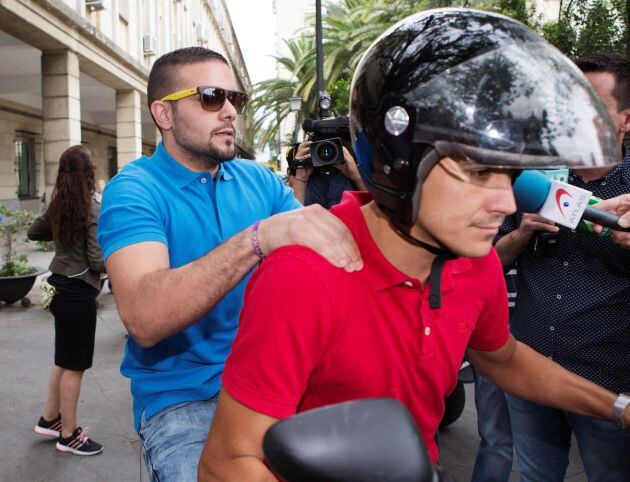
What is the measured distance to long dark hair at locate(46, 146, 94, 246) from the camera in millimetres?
4738

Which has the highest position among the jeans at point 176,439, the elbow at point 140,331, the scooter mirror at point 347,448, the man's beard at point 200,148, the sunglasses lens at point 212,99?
the sunglasses lens at point 212,99

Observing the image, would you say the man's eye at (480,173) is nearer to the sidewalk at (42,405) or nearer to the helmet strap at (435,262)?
the helmet strap at (435,262)

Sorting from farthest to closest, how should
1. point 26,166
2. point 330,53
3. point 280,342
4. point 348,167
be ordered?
point 26,166, point 330,53, point 348,167, point 280,342

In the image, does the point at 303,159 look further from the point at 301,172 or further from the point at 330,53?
the point at 330,53

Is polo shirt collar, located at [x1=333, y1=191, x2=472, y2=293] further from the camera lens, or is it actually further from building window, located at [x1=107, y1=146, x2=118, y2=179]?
building window, located at [x1=107, y1=146, x2=118, y2=179]

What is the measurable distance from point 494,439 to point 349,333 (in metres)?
2.43

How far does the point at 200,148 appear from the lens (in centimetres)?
255

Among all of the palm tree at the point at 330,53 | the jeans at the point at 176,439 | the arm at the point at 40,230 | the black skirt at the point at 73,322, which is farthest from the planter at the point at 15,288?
the palm tree at the point at 330,53

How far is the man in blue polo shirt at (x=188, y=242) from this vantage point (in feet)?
6.21

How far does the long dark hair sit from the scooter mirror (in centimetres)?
421

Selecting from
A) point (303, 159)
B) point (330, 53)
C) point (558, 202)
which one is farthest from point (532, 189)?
point (330, 53)

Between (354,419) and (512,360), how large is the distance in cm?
114

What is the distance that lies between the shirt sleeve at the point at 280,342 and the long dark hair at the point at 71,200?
3801 millimetres

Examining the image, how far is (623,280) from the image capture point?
2.63 metres
